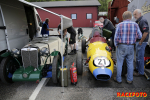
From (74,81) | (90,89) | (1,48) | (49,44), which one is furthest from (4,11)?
(90,89)

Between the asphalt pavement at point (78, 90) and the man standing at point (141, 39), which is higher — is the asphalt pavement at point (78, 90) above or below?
below

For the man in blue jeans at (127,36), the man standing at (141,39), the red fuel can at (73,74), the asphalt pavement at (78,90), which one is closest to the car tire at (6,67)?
the asphalt pavement at (78,90)

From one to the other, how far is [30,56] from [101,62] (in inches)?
82.7

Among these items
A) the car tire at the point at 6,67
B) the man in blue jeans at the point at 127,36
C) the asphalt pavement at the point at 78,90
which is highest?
the man in blue jeans at the point at 127,36

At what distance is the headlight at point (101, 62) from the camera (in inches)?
139

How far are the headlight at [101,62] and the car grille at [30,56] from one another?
1764 millimetres

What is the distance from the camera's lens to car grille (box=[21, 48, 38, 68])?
351 cm

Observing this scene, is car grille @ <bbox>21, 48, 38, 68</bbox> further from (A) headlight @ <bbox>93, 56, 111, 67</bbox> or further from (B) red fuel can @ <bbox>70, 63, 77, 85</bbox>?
(A) headlight @ <bbox>93, 56, 111, 67</bbox>

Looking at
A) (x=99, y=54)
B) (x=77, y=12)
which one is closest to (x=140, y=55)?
(x=99, y=54)

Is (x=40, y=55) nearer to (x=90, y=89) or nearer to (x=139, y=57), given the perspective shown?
(x=90, y=89)

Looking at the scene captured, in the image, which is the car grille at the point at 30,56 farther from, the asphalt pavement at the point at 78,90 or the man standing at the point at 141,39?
the man standing at the point at 141,39

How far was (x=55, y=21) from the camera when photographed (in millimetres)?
25406

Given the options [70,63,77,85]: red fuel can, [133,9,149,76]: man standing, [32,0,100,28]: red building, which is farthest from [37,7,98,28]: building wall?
[70,63,77,85]: red fuel can

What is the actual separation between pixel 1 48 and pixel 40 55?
1216 mm
